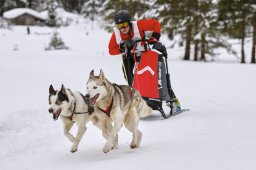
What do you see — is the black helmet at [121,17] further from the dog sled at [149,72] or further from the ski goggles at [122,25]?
the dog sled at [149,72]

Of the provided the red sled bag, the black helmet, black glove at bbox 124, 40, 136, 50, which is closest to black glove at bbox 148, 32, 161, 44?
the red sled bag

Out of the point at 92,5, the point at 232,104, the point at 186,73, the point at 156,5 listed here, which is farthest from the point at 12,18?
the point at 232,104

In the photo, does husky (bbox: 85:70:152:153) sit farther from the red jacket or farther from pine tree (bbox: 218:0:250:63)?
pine tree (bbox: 218:0:250:63)

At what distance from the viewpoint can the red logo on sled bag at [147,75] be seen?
6.91 meters

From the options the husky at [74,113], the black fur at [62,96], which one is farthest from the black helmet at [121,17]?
the black fur at [62,96]

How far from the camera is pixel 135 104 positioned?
222 inches

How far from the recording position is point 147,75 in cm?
692

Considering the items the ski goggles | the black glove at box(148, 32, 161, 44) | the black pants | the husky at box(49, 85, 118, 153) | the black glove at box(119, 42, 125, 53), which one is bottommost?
Result: the husky at box(49, 85, 118, 153)

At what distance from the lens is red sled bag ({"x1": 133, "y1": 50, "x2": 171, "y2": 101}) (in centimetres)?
691

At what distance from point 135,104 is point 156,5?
933 inches

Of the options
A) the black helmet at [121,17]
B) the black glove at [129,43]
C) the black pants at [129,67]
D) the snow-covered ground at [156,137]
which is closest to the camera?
the snow-covered ground at [156,137]

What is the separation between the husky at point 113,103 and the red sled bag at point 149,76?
4.46 feet

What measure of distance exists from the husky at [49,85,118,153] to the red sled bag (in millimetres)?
1669

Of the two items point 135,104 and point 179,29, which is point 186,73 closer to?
point 179,29
